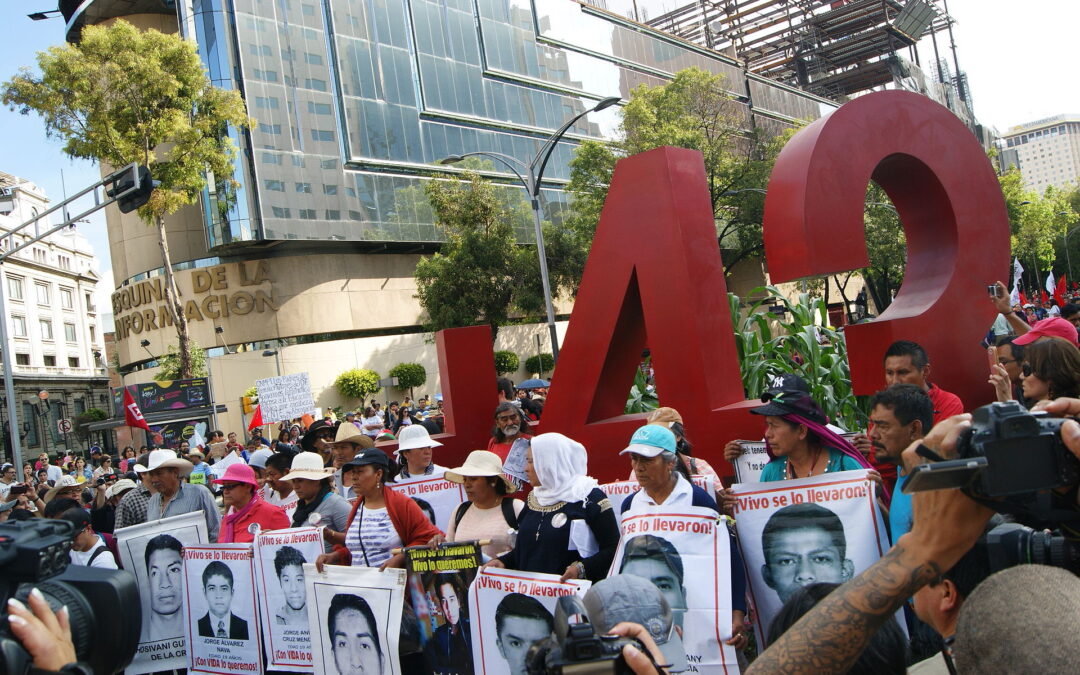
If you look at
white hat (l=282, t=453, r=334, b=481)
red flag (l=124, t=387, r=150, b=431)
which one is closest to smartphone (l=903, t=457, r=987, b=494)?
white hat (l=282, t=453, r=334, b=481)

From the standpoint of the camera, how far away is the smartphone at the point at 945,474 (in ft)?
4.63

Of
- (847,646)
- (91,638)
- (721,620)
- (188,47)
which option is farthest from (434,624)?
(188,47)

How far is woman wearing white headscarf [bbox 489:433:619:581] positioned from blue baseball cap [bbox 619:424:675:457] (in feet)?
1.47

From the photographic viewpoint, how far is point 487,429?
28.8 ft

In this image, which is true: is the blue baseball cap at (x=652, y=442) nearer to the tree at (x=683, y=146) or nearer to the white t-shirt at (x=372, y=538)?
the white t-shirt at (x=372, y=538)

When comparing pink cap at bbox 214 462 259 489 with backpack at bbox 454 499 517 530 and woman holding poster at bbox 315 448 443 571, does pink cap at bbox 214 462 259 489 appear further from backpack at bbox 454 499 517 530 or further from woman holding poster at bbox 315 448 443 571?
backpack at bbox 454 499 517 530

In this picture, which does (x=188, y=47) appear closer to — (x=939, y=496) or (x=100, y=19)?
→ (x=100, y=19)

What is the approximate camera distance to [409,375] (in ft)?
125

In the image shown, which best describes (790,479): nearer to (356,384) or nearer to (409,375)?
(356,384)

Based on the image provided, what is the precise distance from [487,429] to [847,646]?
7.27 metres

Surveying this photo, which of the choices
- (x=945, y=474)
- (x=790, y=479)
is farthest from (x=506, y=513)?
(x=945, y=474)

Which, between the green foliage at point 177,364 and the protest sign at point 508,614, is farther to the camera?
the green foliage at point 177,364

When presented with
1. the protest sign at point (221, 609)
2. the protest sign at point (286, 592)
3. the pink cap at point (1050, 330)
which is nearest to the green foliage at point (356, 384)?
the protest sign at point (221, 609)

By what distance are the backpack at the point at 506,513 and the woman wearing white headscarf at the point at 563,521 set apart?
0.32 meters
